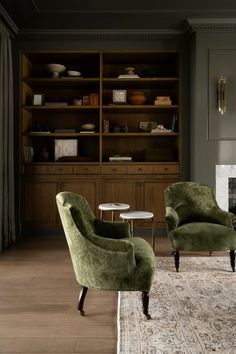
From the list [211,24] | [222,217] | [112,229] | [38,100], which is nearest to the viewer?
[112,229]

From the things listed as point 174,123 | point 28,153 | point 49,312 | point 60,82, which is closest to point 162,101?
point 174,123

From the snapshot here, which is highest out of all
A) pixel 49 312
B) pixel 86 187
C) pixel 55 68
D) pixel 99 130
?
pixel 55 68

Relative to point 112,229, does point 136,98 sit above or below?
above

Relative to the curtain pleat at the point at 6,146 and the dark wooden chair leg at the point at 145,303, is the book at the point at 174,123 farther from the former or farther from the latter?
the dark wooden chair leg at the point at 145,303

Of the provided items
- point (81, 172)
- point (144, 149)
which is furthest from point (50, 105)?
point (144, 149)

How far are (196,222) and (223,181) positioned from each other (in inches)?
58.0

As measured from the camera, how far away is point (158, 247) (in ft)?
15.8

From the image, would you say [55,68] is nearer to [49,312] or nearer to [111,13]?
[111,13]

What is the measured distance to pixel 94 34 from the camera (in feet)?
18.0

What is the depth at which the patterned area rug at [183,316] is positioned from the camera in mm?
2199

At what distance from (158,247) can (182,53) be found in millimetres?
2764

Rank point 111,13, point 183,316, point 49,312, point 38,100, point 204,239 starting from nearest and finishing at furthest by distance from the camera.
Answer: point 183,316 → point 49,312 → point 204,239 → point 111,13 → point 38,100

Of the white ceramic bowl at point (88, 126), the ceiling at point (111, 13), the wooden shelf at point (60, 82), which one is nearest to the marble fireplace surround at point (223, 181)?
the white ceramic bowl at point (88, 126)

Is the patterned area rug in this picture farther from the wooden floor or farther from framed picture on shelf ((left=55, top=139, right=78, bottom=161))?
framed picture on shelf ((left=55, top=139, right=78, bottom=161))
